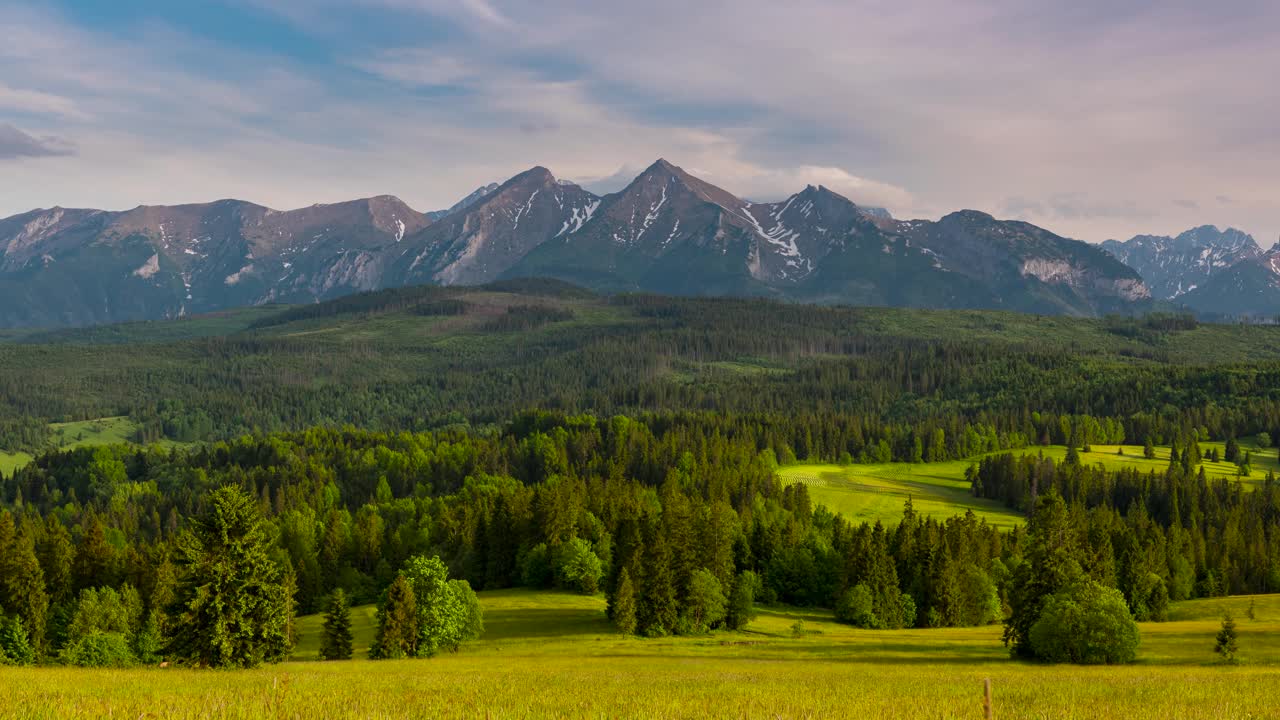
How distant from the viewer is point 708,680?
139 feet

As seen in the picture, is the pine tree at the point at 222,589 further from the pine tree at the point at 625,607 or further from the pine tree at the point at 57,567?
the pine tree at the point at 57,567

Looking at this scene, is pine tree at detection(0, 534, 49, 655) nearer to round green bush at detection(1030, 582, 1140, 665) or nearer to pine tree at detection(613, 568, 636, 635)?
pine tree at detection(613, 568, 636, 635)

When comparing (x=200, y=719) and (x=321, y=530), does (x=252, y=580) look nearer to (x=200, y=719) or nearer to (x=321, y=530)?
(x=200, y=719)

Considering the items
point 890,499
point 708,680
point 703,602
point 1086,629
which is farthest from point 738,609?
point 890,499

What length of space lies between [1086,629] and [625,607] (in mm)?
40525

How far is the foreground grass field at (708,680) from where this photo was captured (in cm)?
2250

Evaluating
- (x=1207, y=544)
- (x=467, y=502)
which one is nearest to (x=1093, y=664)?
(x=1207, y=544)

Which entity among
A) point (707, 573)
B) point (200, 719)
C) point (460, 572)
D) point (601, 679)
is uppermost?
point (200, 719)

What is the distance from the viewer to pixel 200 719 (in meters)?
18.8

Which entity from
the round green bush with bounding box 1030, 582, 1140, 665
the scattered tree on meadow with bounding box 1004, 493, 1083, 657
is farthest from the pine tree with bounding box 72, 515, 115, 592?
the round green bush with bounding box 1030, 582, 1140, 665

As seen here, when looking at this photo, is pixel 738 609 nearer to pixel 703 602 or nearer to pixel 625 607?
pixel 703 602

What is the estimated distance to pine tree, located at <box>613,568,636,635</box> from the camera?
88.7 m

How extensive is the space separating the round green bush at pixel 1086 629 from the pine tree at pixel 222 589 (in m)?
52.2

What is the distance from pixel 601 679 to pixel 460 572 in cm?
8394
